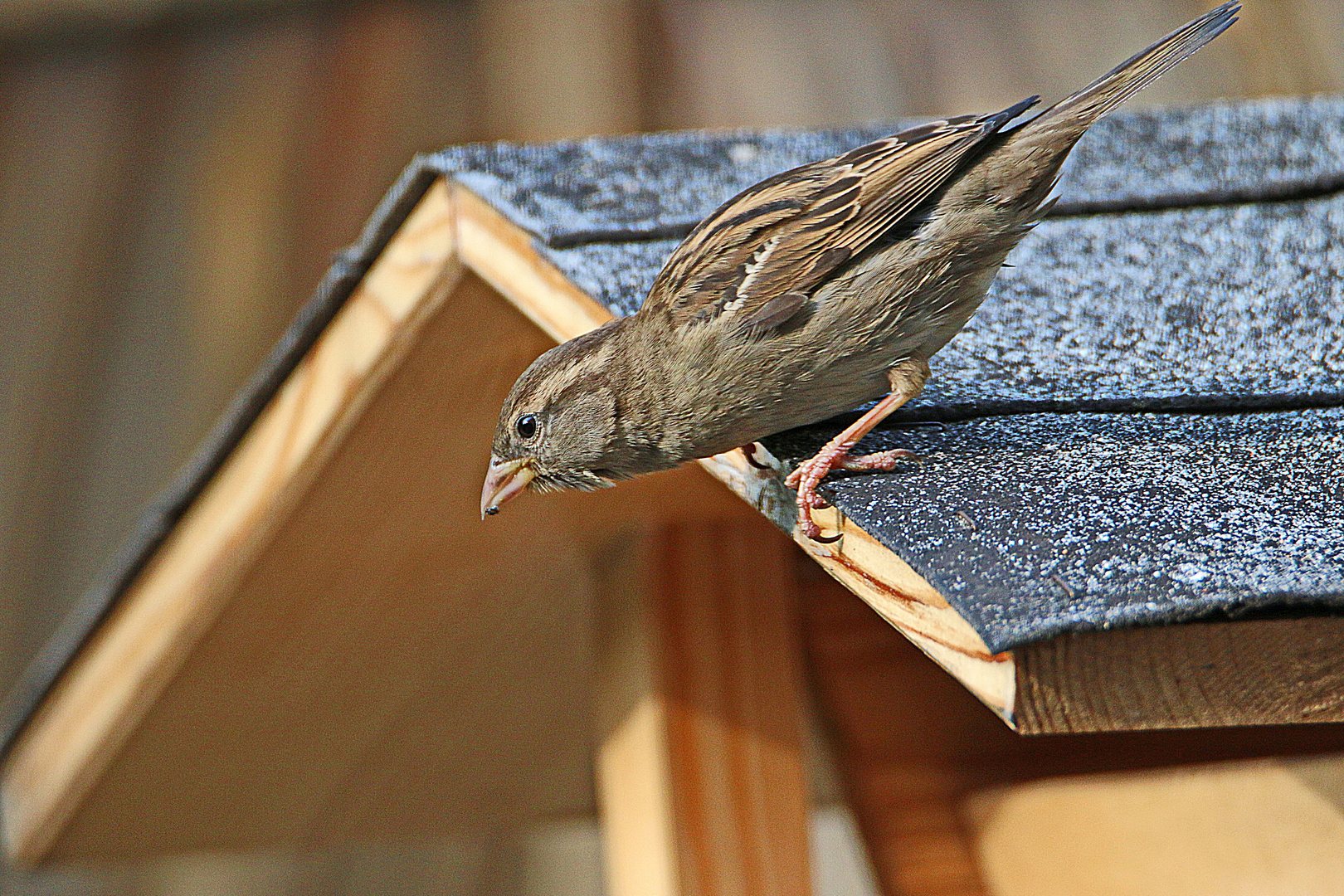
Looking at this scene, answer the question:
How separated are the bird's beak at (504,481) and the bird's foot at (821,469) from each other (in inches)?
11.8

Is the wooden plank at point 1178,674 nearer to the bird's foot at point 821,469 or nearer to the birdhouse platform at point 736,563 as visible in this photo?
the birdhouse platform at point 736,563

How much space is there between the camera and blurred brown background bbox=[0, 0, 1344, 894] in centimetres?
341

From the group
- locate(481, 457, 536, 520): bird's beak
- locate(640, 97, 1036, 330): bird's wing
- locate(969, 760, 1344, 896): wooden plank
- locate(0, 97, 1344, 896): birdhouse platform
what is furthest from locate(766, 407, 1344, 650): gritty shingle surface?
locate(969, 760, 1344, 896): wooden plank

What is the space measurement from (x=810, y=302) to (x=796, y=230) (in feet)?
0.31

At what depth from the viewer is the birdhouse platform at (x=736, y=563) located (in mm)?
883

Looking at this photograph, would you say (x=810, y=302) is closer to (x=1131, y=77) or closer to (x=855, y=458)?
(x=855, y=458)

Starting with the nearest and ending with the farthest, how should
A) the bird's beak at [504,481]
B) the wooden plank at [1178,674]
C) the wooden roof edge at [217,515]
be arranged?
the wooden plank at [1178,674], the bird's beak at [504,481], the wooden roof edge at [217,515]

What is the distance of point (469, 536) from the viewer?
1610 mm

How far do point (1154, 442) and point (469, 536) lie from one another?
0.87m

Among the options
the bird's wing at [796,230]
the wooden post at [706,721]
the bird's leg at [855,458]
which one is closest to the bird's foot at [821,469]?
the bird's leg at [855,458]

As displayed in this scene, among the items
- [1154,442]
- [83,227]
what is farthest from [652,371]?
[83,227]

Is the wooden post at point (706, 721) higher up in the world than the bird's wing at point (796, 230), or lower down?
lower down

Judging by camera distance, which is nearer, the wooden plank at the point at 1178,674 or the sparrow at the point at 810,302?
the wooden plank at the point at 1178,674

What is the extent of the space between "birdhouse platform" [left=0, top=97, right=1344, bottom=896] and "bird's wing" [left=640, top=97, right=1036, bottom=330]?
0.35 ft
